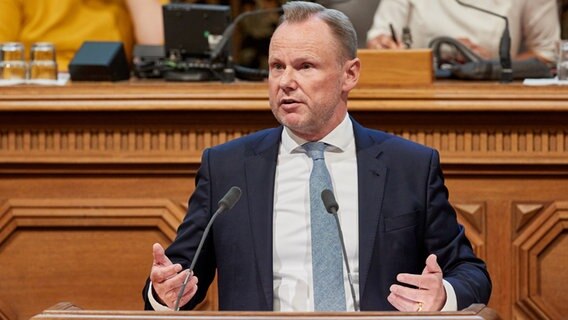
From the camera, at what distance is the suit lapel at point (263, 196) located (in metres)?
2.59

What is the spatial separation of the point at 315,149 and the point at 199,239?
0.31 meters

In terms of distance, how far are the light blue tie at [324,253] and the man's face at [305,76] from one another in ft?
0.36

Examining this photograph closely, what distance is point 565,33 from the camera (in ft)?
15.9

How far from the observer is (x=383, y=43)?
4.02 metres

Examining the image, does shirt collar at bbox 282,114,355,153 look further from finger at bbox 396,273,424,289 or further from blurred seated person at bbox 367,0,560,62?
blurred seated person at bbox 367,0,560,62

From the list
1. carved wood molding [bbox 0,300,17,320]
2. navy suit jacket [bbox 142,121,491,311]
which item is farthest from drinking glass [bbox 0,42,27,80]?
navy suit jacket [bbox 142,121,491,311]

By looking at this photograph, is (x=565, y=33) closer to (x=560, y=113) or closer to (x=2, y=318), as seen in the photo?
(x=560, y=113)

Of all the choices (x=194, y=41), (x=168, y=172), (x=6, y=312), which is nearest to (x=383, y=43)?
(x=194, y=41)

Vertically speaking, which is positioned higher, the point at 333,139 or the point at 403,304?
the point at 333,139

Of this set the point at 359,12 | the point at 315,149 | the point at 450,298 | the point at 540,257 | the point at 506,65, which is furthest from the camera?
the point at 359,12

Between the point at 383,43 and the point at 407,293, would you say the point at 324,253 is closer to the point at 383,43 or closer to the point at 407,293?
the point at 407,293

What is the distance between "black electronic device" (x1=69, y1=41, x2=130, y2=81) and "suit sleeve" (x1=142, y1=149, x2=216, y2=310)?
3.64 ft

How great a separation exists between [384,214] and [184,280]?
498mm

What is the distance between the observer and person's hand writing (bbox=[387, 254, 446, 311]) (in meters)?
2.28
